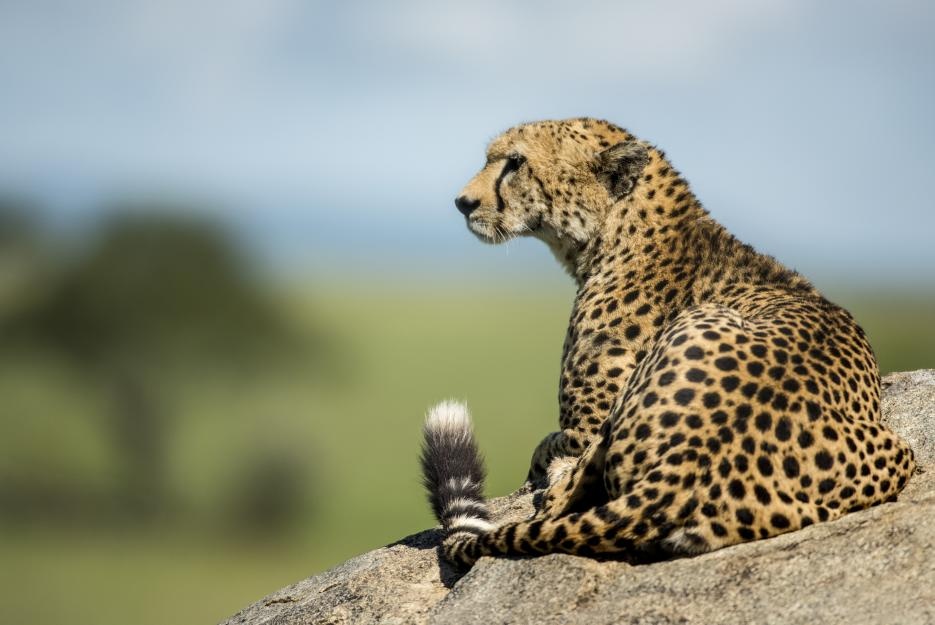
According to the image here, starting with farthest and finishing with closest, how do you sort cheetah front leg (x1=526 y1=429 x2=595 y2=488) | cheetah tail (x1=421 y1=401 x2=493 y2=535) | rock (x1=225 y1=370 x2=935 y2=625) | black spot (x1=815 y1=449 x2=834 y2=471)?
cheetah front leg (x1=526 y1=429 x2=595 y2=488) → cheetah tail (x1=421 y1=401 x2=493 y2=535) → black spot (x1=815 y1=449 x2=834 y2=471) → rock (x1=225 y1=370 x2=935 y2=625)

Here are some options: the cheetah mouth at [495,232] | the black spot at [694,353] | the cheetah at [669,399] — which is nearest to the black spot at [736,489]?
Answer: the cheetah at [669,399]

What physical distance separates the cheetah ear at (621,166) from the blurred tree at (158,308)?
18.3 meters

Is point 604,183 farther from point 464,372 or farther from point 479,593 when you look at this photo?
point 464,372

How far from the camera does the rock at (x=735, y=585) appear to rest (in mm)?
2514

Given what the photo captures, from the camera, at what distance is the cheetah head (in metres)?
4.25

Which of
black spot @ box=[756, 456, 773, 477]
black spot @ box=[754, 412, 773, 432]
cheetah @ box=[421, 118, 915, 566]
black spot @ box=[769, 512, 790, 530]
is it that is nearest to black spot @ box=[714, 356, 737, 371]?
cheetah @ box=[421, 118, 915, 566]

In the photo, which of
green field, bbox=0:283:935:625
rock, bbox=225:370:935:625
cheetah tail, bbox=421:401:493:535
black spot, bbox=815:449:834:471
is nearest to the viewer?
rock, bbox=225:370:935:625

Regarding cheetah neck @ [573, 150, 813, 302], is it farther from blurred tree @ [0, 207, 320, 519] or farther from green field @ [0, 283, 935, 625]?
blurred tree @ [0, 207, 320, 519]

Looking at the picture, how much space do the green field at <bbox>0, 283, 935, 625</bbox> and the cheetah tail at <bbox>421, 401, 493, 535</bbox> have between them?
14766 mm

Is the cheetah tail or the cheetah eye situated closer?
the cheetah tail

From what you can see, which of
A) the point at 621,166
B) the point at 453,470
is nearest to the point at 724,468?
the point at 453,470

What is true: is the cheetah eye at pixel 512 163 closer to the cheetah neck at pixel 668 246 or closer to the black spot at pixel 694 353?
the cheetah neck at pixel 668 246

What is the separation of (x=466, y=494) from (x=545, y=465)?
456 millimetres

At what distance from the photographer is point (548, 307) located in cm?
5650
